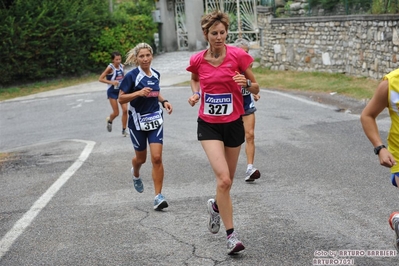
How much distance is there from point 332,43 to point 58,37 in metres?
11.2

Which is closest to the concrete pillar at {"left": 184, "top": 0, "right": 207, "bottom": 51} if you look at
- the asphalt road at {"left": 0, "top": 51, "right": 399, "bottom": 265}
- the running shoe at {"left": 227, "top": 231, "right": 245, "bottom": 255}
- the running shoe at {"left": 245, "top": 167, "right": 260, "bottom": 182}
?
the asphalt road at {"left": 0, "top": 51, "right": 399, "bottom": 265}

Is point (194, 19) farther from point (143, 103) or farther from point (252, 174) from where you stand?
point (143, 103)

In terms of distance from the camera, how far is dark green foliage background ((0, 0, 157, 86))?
28.7 metres

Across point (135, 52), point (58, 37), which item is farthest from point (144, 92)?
point (58, 37)

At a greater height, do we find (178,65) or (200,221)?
(200,221)

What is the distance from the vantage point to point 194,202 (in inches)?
334

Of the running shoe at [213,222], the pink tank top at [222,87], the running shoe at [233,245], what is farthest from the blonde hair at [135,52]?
the running shoe at [233,245]

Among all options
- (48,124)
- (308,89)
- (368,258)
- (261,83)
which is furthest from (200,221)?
(261,83)

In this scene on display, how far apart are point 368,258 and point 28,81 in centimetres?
2570

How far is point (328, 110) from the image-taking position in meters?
17.2

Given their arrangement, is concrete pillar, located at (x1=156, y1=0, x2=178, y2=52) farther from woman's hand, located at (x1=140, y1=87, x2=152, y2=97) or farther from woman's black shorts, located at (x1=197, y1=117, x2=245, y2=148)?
woman's black shorts, located at (x1=197, y1=117, x2=245, y2=148)

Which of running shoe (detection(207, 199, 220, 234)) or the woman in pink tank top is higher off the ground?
the woman in pink tank top

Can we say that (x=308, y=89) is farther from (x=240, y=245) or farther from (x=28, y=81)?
(x=240, y=245)

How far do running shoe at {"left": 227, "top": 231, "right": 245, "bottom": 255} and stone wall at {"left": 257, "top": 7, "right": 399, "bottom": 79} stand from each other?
14168 millimetres
